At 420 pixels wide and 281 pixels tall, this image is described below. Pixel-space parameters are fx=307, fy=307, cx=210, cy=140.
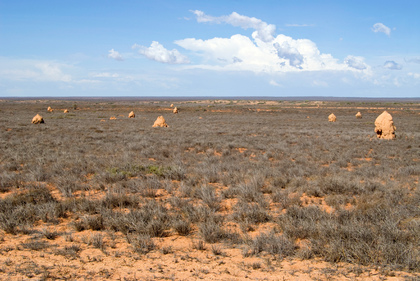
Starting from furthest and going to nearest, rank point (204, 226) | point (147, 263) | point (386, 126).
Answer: point (386, 126) → point (204, 226) → point (147, 263)

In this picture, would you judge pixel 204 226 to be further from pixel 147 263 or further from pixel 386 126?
pixel 386 126

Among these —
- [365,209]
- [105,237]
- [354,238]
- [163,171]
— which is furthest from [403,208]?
[163,171]

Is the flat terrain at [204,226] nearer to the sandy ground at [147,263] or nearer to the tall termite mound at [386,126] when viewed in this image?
the sandy ground at [147,263]

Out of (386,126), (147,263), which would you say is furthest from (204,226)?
(386,126)

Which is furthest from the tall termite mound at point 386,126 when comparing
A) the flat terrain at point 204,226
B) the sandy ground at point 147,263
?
the sandy ground at point 147,263

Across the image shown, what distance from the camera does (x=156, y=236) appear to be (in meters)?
4.94

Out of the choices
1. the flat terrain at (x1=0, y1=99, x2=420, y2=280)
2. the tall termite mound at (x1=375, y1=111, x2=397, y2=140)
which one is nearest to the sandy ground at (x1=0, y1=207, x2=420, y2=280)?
the flat terrain at (x1=0, y1=99, x2=420, y2=280)

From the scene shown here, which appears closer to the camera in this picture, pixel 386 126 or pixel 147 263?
pixel 147 263

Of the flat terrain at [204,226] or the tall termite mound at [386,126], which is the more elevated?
the tall termite mound at [386,126]

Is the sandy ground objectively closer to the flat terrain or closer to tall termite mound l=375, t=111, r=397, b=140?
the flat terrain

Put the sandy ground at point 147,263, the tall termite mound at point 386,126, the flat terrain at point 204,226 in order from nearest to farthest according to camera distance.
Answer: the sandy ground at point 147,263
the flat terrain at point 204,226
the tall termite mound at point 386,126

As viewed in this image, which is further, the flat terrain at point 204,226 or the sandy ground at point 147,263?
the flat terrain at point 204,226

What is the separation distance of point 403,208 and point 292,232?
2.56 metres

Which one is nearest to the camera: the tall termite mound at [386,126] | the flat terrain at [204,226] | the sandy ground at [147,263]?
the sandy ground at [147,263]
